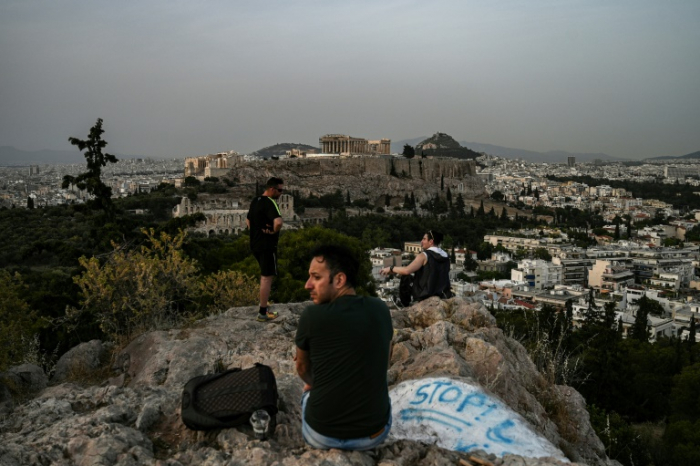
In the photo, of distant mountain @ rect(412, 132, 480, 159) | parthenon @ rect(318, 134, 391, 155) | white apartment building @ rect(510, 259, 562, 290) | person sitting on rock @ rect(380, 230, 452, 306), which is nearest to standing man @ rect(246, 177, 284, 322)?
person sitting on rock @ rect(380, 230, 452, 306)

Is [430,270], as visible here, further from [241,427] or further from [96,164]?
[96,164]

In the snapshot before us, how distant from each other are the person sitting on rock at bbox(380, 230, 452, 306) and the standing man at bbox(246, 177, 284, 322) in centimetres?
104

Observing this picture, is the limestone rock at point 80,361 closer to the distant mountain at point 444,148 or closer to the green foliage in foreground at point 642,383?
the green foliage in foreground at point 642,383

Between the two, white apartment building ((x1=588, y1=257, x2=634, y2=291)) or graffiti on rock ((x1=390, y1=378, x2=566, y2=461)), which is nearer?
graffiti on rock ((x1=390, y1=378, x2=566, y2=461))

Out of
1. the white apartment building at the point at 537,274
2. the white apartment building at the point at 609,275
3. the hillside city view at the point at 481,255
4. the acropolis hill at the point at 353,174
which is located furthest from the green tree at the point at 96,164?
the acropolis hill at the point at 353,174

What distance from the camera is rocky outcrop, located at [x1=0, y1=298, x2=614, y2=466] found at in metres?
2.43

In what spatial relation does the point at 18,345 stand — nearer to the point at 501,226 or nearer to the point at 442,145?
the point at 501,226

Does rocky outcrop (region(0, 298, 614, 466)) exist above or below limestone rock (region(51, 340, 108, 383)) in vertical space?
above

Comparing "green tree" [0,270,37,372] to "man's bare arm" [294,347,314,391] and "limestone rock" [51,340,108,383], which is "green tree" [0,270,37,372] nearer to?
"limestone rock" [51,340,108,383]

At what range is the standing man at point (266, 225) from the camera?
15.1ft

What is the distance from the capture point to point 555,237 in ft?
178

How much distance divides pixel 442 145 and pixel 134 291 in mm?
173867

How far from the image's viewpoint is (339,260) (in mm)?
2557

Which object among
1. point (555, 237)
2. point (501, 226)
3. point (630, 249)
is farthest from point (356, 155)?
point (630, 249)
